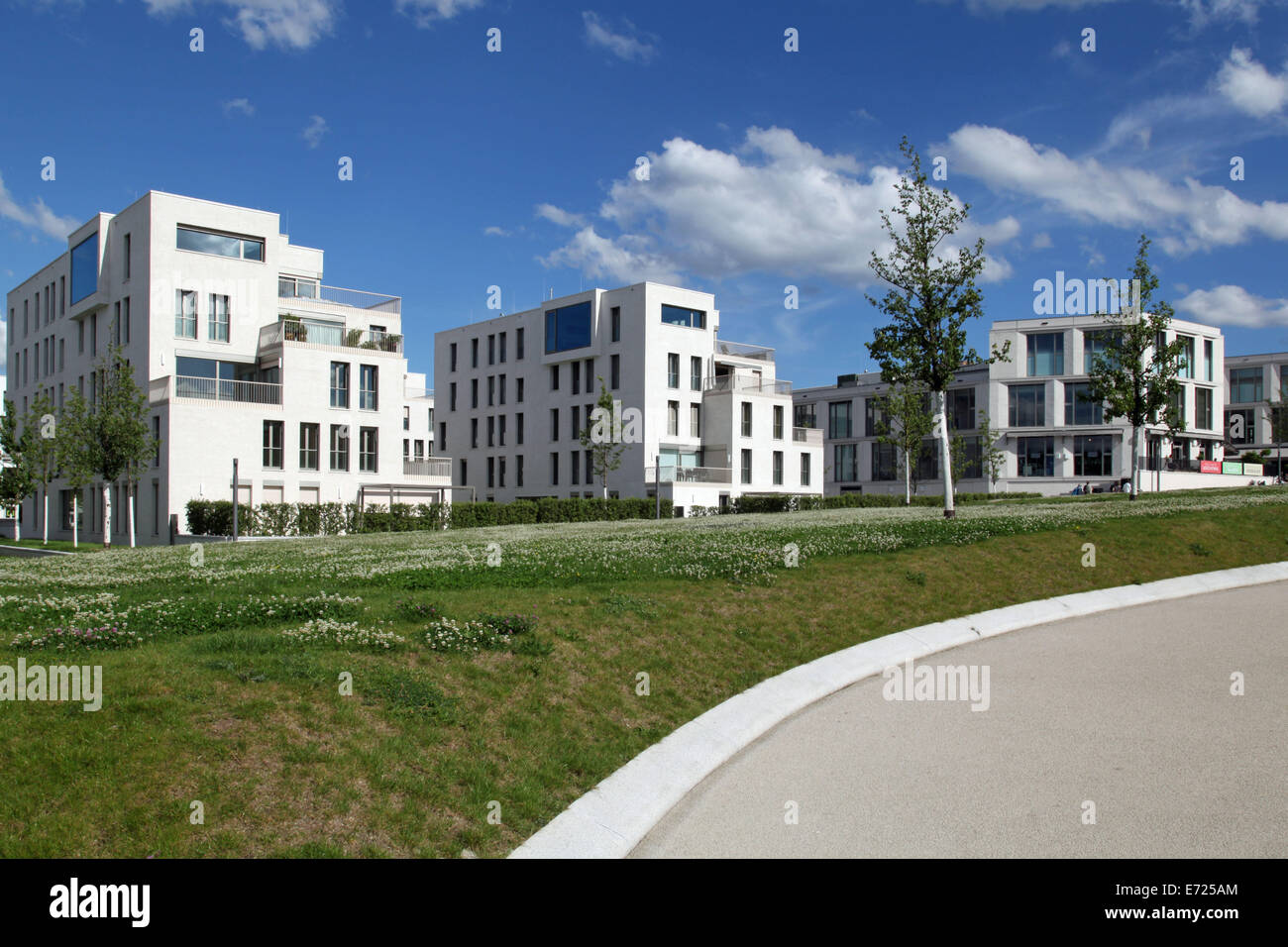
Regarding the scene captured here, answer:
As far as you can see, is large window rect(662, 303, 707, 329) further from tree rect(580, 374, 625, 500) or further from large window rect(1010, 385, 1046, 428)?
large window rect(1010, 385, 1046, 428)

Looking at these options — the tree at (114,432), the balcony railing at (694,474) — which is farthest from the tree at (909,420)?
the tree at (114,432)

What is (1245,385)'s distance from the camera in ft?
329

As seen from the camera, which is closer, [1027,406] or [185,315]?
[185,315]

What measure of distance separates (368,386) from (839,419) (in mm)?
54896

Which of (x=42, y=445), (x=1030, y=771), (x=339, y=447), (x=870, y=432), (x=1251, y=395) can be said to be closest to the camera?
(x=1030, y=771)

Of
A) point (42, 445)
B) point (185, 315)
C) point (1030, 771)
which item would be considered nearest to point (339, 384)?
point (185, 315)

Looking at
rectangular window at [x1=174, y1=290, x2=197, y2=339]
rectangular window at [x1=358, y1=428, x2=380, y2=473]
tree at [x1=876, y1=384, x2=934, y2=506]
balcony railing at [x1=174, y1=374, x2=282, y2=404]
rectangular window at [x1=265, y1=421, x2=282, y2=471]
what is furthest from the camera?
tree at [x1=876, y1=384, x2=934, y2=506]

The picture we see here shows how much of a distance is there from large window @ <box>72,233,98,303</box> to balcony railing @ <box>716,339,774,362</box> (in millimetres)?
39609

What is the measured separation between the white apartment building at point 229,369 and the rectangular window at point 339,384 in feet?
0.24

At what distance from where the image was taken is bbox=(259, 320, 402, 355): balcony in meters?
49.2

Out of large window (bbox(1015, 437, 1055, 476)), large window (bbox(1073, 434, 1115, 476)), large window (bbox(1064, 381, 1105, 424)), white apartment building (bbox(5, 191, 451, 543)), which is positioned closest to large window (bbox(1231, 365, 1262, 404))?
large window (bbox(1064, 381, 1105, 424))

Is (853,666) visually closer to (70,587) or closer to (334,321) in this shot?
(70,587)

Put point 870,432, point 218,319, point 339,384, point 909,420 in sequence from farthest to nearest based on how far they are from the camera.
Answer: point 870,432 < point 909,420 < point 339,384 < point 218,319

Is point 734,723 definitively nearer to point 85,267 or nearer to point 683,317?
point 683,317
